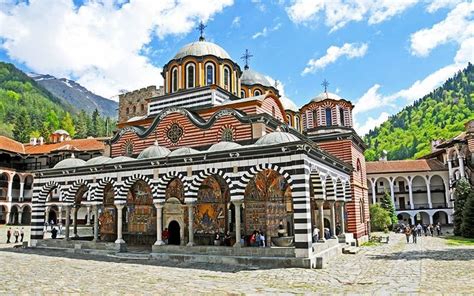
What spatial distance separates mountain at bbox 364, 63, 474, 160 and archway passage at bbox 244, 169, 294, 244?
60.4 metres

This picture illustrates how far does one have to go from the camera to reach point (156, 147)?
17938 mm

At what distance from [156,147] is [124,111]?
39.8 metres

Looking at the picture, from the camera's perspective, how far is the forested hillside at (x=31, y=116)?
7006 cm

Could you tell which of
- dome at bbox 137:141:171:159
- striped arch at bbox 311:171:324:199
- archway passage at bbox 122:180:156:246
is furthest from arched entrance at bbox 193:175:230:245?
striped arch at bbox 311:171:324:199

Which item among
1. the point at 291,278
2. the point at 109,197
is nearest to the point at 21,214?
the point at 109,197

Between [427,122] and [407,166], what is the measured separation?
56.0 meters

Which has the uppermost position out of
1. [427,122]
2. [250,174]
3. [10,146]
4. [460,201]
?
[427,122]

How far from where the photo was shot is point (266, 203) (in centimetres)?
1712

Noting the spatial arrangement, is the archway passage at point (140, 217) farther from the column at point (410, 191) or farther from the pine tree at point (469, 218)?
the column at point (410, 191)

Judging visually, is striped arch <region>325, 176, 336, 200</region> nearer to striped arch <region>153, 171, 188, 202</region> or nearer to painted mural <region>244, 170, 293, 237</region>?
painted mural <region>244, 170, 293, 237</region>

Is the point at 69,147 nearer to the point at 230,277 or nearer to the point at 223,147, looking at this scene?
the point at 223,147

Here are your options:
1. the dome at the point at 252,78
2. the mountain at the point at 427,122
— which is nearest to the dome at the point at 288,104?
the dome at the point at 252,78

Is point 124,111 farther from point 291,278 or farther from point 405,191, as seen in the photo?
point 291,278

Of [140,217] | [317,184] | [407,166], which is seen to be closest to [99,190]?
[140,217]
